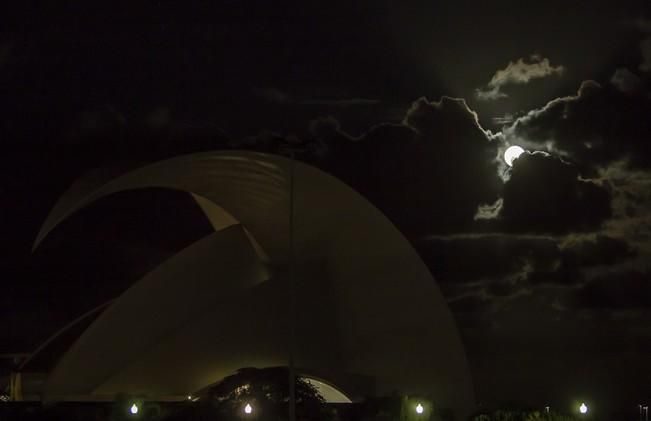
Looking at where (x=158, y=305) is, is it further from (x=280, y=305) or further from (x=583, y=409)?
(x=583, y=409)

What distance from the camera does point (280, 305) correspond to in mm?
31516

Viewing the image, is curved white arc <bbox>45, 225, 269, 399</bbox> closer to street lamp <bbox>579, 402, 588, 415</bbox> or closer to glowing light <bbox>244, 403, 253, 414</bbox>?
glowing light <bbox>244, 403, 253, 414</bbox>

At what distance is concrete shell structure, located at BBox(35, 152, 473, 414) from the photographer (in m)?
29.8

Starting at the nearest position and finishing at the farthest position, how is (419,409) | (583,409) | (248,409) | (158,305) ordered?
(248,409) → (419,409) → (158,305) → (583,409)

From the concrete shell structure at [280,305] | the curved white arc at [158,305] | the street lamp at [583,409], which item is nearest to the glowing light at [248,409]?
the concrete shell structure at [280,305]

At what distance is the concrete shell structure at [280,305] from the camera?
2980cm

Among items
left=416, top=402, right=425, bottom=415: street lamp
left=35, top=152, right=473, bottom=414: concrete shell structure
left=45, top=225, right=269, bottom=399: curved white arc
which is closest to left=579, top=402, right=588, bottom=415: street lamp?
left=35, top=152, right=473, bottom=414: concrete shell structure

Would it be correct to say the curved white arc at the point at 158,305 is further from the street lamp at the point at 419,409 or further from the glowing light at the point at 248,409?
the street lamp at the point at 419,409

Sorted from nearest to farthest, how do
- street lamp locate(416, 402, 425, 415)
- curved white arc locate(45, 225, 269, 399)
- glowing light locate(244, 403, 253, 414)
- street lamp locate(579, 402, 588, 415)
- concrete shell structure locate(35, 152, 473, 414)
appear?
glowing light locate(244, 403, 253, 414)
street lamp locate(416, 402, 425, 415)
curved white arc locate(45, 225, 269, 399)
concrete shell structure locate(35, 152, 473, 414)
street lamp locate(579, 402, 588, 415)

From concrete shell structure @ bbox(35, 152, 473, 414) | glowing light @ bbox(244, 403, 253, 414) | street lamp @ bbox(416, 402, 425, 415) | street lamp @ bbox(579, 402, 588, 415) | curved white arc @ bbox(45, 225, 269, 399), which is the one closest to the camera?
glowing light @ bbox(244, 403, 253, 414)

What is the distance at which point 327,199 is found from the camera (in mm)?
30906

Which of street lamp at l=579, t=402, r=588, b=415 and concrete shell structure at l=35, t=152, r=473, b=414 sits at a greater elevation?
concrete shell structure at l=35, t=152, r=473, b=414

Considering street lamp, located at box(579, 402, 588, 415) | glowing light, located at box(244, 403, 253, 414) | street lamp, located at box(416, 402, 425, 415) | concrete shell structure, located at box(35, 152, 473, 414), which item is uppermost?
concrete shell structure, located at box(35, 152, 473, 414)

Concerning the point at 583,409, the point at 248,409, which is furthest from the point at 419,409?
the point at 583,409
